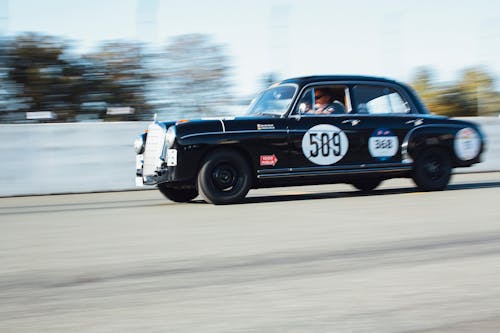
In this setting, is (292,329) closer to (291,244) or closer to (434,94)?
(291,244)

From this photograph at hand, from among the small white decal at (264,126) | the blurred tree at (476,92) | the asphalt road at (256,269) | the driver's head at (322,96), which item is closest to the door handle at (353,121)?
the driver's head at (322,96)

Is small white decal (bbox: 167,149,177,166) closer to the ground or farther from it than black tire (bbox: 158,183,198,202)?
farther from it

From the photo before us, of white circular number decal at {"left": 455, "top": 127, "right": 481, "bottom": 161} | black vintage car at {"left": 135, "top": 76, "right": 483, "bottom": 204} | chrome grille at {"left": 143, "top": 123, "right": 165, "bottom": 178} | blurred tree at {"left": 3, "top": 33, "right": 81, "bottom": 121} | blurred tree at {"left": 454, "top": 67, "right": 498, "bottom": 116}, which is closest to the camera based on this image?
black vintage car at {"left": 135, "top": 76, "right": 483, "bottom": 204}

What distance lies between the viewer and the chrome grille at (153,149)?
9.64 meters

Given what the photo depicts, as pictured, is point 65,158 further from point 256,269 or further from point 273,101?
point 256,269

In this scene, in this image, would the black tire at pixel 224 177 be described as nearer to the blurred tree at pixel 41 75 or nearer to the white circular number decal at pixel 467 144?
the white circular number decal at pixel 467 144

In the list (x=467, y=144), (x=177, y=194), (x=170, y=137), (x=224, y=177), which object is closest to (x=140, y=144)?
(x=177, y=194)

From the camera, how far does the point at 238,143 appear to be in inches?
378

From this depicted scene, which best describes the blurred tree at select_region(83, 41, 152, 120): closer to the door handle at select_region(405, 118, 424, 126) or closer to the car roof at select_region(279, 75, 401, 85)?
the car roof at select_region(279, 75, 401, 85)

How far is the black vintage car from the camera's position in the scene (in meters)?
9.48

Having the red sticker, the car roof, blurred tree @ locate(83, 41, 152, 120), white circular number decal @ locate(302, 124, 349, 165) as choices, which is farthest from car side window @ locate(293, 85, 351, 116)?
blurred tree @ locate(83, 41, 152, 120)

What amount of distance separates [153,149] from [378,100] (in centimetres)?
331

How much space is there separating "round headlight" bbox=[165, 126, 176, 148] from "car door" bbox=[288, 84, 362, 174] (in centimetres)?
156

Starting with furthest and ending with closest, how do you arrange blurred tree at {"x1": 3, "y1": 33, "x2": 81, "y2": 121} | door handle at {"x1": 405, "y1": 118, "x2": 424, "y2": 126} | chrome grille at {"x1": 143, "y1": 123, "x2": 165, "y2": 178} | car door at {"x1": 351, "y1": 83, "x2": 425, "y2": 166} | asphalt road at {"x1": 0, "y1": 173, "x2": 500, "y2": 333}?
blurred tree at {"x1": 3, "y1": 33, "x2": 81, "y2": 121}, door handle at {"x1": 405, "y1": 118, "x2": 424, "y2": 126}, car door at {"x1": 351, "y1": 83, "x2": 425, "y2": 166}, chrome grille at {"x1": 143, "y1": 123, "x2": 165, "y2": 178}, asphalt road at {"x1": 0, "y1": 173, "x2": 500, "y2": 333}
